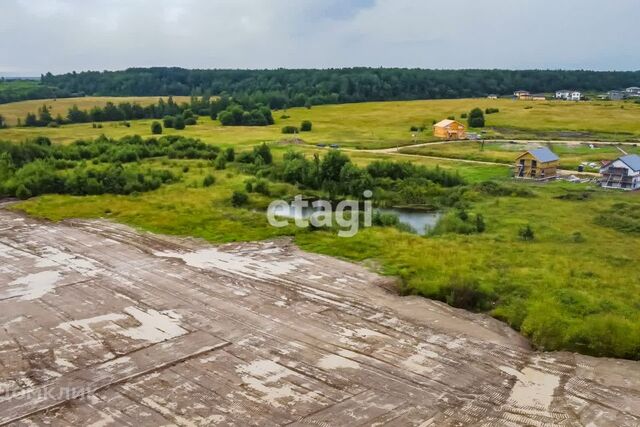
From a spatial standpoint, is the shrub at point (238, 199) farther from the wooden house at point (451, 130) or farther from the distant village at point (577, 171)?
the wooden house at point (451, 130)

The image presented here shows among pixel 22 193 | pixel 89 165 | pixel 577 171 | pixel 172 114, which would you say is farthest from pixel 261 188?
pixel 172 114

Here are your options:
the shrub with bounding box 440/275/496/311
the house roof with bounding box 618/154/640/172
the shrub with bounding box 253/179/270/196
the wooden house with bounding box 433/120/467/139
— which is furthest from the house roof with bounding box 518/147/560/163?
the shrub with bounding box 440/275/496/311

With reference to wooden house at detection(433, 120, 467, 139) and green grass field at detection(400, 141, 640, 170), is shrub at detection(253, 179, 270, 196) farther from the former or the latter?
wooden house at detection(433, 120, 467, 139)

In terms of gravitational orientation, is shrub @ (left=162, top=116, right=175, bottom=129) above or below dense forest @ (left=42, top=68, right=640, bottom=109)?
below

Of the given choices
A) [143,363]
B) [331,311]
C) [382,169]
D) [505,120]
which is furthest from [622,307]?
[505,120]

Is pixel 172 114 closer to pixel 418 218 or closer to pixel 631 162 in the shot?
pixel 418 218

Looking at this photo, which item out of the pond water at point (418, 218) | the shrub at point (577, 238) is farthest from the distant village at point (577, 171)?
the shrub at point (577, 238)

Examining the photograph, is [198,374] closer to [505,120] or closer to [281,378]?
[281,378]
